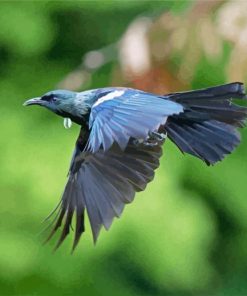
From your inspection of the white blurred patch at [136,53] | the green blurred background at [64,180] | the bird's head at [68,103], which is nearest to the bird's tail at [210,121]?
the bird's head at [68,103]

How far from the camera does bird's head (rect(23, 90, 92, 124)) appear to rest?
173 centimetres

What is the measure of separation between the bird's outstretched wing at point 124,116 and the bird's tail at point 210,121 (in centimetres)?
6

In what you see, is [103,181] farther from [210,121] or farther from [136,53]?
[136,53]

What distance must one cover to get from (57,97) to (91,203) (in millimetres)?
283

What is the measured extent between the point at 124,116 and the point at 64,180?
2280mm

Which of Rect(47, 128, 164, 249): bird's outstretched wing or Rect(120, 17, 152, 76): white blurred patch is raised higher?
Rect(120, 17, 152, 76): white blurred patch

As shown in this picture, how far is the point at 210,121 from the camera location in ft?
5.61

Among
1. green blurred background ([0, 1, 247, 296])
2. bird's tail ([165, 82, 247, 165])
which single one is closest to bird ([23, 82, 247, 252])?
bird's tail ([165, 82, 247, 165])

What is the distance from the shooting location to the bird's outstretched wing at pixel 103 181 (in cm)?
188

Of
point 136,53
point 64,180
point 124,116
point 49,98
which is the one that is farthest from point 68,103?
point 64,180

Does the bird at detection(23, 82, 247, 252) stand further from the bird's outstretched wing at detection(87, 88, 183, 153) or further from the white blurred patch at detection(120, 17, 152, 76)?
the white blurred patch at detection(120, 17, 152, 76)

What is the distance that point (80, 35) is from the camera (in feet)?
14.6

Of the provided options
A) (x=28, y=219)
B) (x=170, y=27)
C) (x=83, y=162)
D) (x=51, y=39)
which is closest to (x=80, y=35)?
(x=51, y=39)

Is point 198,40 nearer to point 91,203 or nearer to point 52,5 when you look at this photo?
point 91,203
